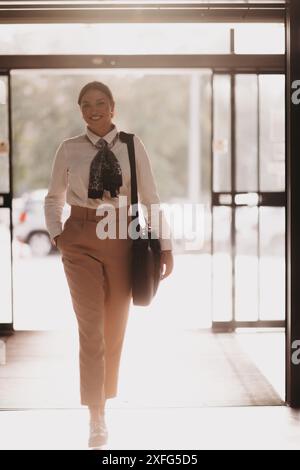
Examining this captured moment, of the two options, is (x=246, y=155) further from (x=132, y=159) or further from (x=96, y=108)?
(x=96, y=108)

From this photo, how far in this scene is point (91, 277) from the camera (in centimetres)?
340

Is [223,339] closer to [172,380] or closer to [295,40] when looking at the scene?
[172,380]

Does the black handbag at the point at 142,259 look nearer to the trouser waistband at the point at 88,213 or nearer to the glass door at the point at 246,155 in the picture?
the trouser waistband at the point at 88,213

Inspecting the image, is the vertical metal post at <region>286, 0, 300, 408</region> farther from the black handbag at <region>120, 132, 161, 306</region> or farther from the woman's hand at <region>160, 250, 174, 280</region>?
the black handbag at <region>120, 132, 161, 306</region>

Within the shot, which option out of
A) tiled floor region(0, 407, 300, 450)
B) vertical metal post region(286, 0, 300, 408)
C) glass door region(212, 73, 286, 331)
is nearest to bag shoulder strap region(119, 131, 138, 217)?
vertical metal post region(286, 0, 300, 408)

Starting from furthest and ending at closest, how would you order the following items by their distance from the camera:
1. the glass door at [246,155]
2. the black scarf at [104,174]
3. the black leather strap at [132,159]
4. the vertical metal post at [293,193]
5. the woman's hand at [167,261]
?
1. the glass door at [246,155]
2. the vertical metal post at [293,193]
3. the woman's hand at [167,261]
4. the black leather strap at [132,159]
5. the black scarf at [104,174]

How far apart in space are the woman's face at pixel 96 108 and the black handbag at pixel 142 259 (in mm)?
133

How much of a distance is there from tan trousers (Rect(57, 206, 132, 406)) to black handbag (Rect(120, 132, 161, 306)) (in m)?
0.06

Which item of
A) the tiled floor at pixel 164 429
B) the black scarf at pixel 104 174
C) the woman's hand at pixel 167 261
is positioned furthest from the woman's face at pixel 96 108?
the tiled floor at pixel 164 429

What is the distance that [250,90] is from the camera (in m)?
6.55

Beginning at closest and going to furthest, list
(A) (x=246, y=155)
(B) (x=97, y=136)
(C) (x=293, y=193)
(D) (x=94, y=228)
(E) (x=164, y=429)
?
(D) (x=94, y=228) → (B) (x=97, y=136) → (E) (x=164, y=429) → (C) (x=293, y=193) → (A) (x=246, y=155)

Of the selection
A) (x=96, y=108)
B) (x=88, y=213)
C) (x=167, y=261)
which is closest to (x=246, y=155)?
Result: (x=167, y=261)

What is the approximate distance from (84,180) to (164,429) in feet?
4.44

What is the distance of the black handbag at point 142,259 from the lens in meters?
3.40
